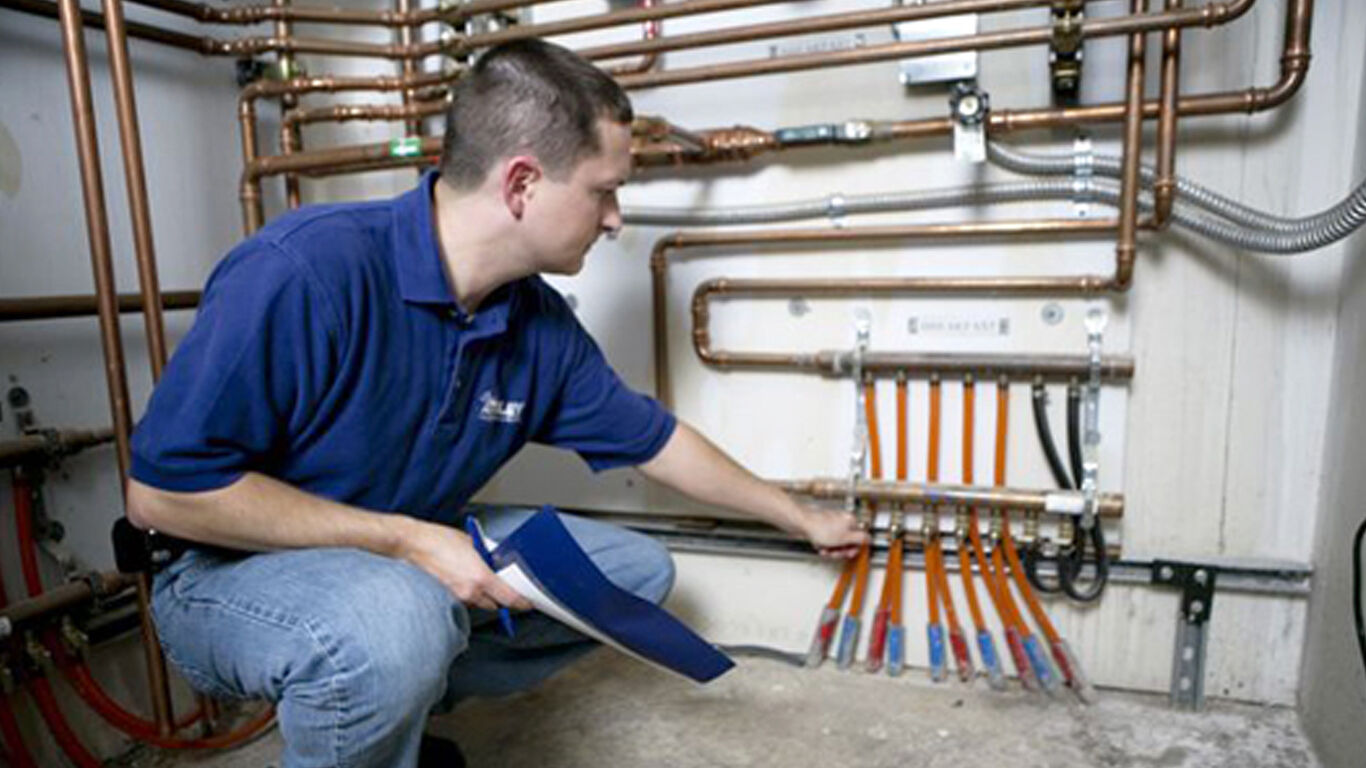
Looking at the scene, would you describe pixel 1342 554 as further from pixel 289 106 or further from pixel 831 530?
pixel 289 106

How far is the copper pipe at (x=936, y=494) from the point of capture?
123cm

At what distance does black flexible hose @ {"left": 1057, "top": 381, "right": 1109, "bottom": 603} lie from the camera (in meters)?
1.24

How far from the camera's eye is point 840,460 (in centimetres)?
139

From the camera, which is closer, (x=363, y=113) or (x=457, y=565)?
(x=457, y=565)

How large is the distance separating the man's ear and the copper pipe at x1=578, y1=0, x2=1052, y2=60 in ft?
1.20

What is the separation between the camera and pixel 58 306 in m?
1.12

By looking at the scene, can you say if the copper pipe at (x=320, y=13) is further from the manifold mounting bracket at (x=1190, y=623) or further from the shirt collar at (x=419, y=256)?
the manifold mounting bracket at (x=1190, y=623)

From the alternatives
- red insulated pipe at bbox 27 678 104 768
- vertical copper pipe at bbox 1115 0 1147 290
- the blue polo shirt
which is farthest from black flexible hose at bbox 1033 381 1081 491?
red insulated pipe at bbox 27 678 104 768

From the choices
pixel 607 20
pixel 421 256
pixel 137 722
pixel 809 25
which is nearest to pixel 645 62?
pixel 607 20

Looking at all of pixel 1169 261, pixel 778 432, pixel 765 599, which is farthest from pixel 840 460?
pixel 1169 261

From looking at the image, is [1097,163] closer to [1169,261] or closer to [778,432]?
[1169,261]

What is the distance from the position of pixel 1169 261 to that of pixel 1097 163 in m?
0.18

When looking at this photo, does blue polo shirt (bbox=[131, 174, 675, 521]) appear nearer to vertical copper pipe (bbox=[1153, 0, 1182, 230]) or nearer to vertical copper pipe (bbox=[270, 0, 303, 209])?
vertical copper pipe (bbox=[270, 0, 303, 209])

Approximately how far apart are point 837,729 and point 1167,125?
94cm
